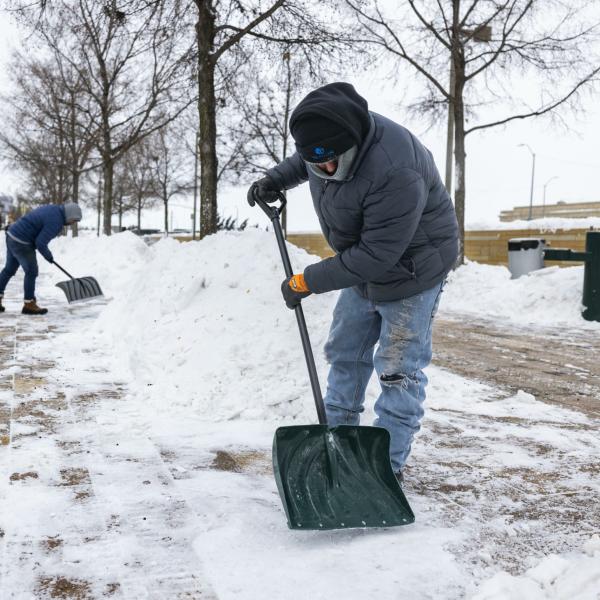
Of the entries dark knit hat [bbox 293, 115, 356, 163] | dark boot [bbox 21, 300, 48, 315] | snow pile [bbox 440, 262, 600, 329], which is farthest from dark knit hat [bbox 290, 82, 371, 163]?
snow pile [bbox 440, 262, 600, 329]

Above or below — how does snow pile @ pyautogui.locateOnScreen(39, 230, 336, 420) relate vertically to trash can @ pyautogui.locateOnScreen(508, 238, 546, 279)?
below

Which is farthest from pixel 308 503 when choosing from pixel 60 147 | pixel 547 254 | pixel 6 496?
pixel 60 147

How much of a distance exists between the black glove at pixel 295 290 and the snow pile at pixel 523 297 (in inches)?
270

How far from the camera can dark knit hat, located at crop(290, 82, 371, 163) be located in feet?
7.59

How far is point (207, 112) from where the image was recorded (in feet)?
28.5

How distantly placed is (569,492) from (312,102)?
2.09 metres

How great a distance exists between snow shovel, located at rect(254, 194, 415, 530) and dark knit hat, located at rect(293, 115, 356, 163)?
43.4 inches

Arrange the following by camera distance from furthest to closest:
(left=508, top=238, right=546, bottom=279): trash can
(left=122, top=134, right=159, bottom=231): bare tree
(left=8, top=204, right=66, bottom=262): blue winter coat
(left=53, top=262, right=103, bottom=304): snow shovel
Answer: (left=122, top=134, right=159, bottom=231): bare tree → (left=508, top=238, right=546, bottom=279): trash can → (left=53, top=262, right=103, bottom=304): snow shovel → (left=8, top=204, right=66, bottom=262): blue winter coat

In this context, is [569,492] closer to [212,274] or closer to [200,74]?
[212,274]

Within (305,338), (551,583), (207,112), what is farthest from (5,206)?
(551,583)

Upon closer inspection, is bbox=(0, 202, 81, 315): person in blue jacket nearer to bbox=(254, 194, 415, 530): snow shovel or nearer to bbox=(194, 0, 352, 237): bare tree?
bbox=(194, 0, 352, 237): bare tree

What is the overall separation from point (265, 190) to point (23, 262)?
18.4 feet

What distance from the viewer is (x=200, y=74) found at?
8633 mm

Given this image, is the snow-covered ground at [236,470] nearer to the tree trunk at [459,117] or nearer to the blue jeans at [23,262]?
the blue jeans at [23,262]
